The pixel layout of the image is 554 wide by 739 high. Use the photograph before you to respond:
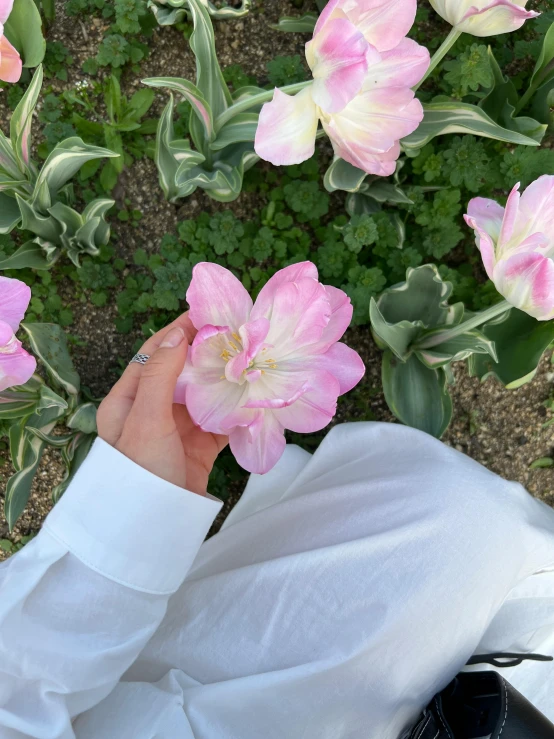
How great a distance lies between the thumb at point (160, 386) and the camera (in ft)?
2.96

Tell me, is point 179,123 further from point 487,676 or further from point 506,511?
point 487,676

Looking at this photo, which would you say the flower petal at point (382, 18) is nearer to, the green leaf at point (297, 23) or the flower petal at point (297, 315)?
the flower petal at point (297, 315)

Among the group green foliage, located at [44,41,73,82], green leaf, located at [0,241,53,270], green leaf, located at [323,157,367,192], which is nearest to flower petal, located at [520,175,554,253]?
green leaf, located at [323,157,367,192]

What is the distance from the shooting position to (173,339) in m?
0.93

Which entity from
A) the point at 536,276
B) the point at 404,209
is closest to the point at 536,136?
the point at 404,209

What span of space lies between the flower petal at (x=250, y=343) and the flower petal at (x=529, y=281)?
0.39m

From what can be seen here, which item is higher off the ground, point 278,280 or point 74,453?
point 278,280

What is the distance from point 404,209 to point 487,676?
3.63ft

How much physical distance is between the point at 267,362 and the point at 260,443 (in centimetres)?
13

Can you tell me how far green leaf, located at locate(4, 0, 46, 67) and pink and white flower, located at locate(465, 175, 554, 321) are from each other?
0.88 metres

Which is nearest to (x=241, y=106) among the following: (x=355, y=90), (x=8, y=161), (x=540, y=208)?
(x=355, y=90)

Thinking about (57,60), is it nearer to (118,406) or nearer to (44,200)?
(44,200)

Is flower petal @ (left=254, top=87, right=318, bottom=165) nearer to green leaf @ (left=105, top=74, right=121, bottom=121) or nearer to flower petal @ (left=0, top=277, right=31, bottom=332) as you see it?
flower petal @ (left=0, top=277, right=31, bottom=332)

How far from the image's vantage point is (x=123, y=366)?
162 centimetres
